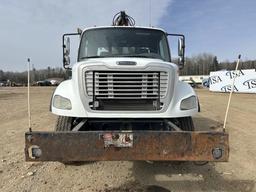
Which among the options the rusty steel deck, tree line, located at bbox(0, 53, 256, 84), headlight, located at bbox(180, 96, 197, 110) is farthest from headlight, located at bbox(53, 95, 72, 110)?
tree line, located at bbox(0, 53, 256, 84)

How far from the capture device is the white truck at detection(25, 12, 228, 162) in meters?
4.87

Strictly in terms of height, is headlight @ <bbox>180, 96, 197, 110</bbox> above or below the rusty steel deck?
above

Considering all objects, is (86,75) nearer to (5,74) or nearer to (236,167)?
(236,167)

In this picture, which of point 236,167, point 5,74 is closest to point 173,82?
point 236,167

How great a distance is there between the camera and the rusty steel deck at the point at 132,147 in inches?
191

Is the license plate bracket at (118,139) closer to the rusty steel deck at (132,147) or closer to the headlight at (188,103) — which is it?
the rusty steel deck at (132,147)

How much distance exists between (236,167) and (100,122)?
284 centimetres

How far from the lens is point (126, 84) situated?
5.47 meters

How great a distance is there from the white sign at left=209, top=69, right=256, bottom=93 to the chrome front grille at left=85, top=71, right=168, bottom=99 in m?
27.9

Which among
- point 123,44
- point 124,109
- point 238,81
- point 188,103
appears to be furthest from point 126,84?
point 238,81

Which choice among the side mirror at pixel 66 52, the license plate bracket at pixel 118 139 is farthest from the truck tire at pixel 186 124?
the side mirror at pixel 66 52

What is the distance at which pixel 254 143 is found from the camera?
8.97 m

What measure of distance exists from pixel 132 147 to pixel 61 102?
4.99 feet

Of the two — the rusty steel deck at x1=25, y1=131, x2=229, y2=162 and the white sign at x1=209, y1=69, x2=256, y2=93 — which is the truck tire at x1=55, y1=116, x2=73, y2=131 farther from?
the white sign at x1=209, y1=69, x2=256, y2=93
